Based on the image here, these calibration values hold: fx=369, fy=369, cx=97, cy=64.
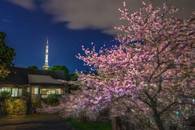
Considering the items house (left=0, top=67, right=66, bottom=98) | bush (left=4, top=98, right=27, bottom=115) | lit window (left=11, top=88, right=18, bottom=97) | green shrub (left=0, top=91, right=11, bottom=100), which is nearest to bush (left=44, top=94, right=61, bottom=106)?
house (left=0, top=67, right=66, bottom=98)

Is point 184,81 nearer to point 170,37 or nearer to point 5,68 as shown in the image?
point 170,37

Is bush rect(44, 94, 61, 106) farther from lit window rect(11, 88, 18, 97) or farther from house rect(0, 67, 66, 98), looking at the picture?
lit window rect(11, 88, 18, 97)

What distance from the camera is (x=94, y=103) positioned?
513 inches

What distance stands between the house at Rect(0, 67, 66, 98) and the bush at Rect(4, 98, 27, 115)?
180 inches

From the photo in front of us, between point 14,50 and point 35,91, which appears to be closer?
point 14,50

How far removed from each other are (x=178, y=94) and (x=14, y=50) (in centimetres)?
2624

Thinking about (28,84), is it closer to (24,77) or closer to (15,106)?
(24,77)

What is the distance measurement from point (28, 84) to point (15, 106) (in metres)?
8.10

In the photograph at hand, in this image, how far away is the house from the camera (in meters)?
51.7

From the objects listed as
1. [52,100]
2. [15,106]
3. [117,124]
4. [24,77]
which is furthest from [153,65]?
[24,77]

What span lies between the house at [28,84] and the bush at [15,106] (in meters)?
4.57

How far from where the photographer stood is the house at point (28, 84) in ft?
170

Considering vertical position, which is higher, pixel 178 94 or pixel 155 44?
pixel 155 44

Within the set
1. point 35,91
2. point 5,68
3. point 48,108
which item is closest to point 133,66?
point 5,68
